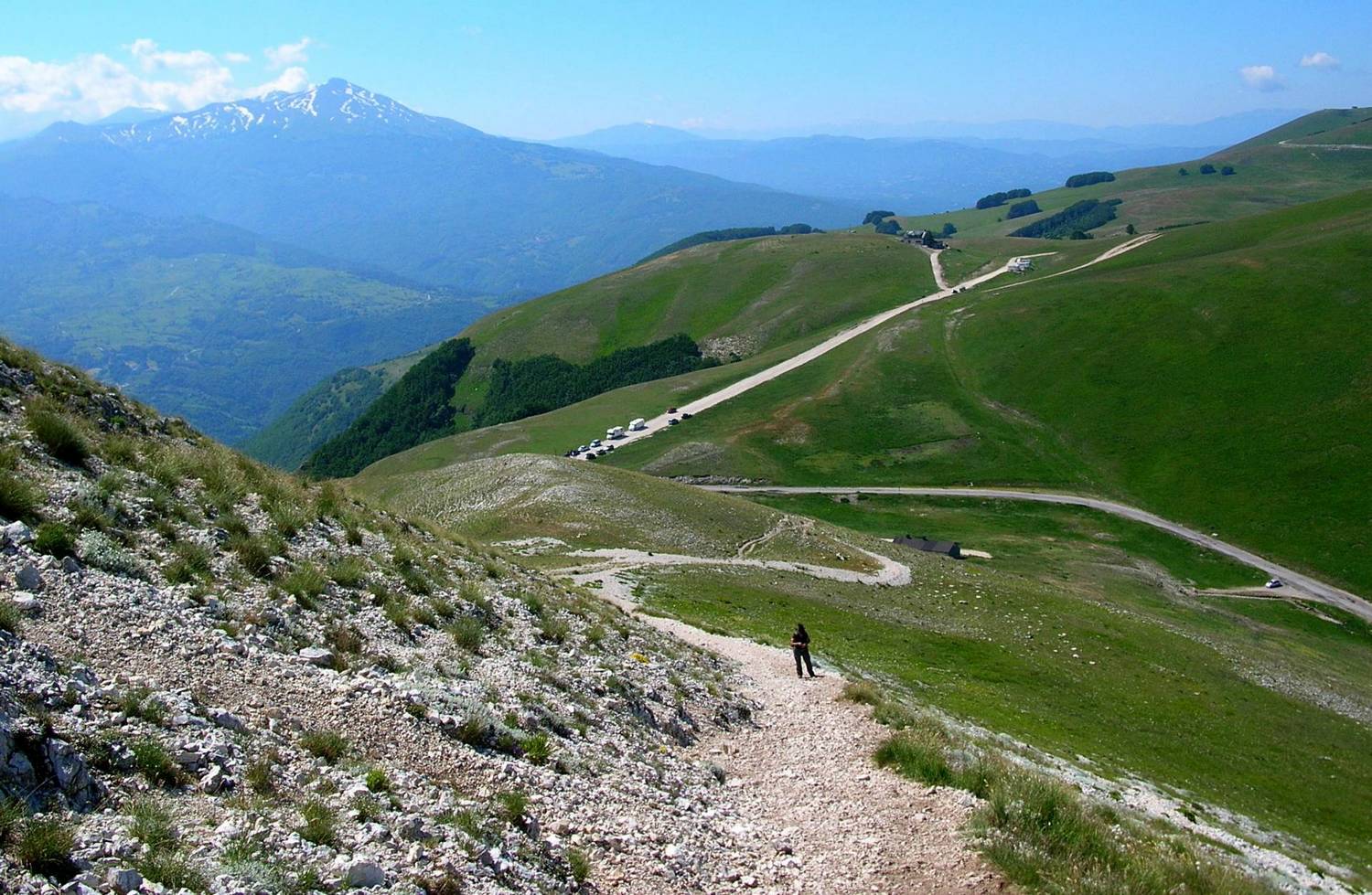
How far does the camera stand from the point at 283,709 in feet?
36.7

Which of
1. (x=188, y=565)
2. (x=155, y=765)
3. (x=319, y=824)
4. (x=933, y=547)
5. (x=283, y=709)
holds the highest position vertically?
(x=188, y=565)

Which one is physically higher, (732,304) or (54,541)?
(732,304)

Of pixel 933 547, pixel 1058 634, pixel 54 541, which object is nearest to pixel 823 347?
pixel 933 547

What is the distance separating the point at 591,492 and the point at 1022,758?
1534 inches

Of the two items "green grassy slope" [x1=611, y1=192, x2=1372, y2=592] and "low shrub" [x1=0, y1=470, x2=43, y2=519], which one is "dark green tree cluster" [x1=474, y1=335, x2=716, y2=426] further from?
"low shrub" [x1=0, y1=470, x2=43, y2=519]

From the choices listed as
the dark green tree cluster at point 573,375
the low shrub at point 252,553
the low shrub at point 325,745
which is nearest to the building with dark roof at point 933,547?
the low shrub at point 252,553

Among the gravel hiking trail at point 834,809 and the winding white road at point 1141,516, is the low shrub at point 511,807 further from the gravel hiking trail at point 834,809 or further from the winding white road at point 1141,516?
the winding white road at point 1141,516

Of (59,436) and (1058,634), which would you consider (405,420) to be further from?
(59,436)

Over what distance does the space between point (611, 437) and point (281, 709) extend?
320 ft

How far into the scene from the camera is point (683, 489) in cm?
6438

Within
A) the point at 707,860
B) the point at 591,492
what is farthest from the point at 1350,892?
the point at 591,492

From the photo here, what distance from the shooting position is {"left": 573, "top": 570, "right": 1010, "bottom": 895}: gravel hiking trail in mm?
11594

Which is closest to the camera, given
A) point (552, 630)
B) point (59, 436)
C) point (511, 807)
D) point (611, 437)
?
point (511, 807)

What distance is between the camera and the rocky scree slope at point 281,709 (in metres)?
8.30
